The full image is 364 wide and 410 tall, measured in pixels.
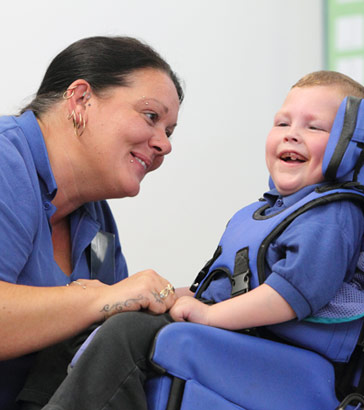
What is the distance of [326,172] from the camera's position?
1219 mm

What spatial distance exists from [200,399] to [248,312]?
0.19 metres

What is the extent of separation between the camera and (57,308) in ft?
3.84

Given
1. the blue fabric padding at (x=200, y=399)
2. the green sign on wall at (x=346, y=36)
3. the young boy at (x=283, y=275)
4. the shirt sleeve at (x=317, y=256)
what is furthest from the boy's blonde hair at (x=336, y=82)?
the green sign on wall at (x=346, y=36)

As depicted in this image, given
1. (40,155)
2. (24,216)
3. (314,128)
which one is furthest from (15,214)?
(314,128)

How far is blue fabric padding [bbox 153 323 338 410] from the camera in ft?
3.33

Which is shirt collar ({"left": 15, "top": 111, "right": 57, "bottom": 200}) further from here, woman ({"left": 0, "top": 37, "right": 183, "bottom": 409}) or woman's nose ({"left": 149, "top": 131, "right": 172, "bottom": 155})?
woman's nose ({"left": 149, "top": 131, "right": 172, "bottom": 155})

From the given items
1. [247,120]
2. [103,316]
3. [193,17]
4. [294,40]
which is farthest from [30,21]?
[103,316]

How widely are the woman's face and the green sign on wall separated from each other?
1982mm

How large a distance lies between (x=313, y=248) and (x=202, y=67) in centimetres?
193

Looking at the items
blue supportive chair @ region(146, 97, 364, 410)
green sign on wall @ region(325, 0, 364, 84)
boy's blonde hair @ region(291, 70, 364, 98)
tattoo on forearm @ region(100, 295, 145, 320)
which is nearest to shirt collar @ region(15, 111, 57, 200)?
tattoo on forearm @ region(100, 295, 145, 320)

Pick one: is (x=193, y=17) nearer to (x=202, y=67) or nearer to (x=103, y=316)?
(x=202, y=67)

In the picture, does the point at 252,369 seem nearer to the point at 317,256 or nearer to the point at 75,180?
the point at 317,256

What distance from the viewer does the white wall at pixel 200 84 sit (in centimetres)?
254

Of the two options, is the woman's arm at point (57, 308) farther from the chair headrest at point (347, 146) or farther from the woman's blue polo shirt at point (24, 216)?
the chair headrest at point (347, 146)
